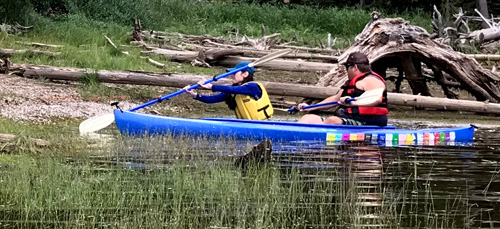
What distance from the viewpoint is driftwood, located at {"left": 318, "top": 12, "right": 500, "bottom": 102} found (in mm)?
14266

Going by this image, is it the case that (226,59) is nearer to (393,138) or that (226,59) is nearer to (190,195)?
(393,138)

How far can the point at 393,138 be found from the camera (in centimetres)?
1051

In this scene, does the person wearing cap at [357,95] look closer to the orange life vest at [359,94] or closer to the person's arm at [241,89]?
the orange life vest at [359,94]

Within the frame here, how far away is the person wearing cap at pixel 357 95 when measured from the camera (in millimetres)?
10789

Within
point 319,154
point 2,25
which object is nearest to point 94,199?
point 319,154

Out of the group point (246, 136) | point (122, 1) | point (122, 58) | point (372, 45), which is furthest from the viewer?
point (122, 1)

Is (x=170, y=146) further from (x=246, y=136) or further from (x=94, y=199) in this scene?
(x=94, y=199)

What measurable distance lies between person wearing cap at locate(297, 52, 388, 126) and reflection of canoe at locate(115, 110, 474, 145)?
15.2 inches

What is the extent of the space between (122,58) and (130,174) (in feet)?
31.6

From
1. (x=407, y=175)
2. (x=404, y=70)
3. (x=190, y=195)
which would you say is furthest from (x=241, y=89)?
(x=404, y=70)

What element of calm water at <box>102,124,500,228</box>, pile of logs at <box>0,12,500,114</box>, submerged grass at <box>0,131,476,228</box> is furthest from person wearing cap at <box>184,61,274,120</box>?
pile of logs at <box>0,12,500,114</box>

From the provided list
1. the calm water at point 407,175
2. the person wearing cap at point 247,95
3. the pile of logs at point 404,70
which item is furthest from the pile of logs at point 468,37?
the person wearing cap at point 247,95

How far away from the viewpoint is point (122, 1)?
74.9 feet

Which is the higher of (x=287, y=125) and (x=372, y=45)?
(x=372, y=45)
